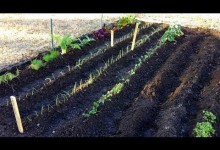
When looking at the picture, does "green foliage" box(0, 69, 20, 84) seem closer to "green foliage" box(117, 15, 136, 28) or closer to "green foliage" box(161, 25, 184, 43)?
"green foliage" box(161, 25, 184, 43)

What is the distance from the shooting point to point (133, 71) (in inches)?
346

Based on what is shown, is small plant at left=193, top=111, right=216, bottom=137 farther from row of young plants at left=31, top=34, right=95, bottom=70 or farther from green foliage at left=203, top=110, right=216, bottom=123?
row of young plants at left=31, top=34, right=95, bottom=70

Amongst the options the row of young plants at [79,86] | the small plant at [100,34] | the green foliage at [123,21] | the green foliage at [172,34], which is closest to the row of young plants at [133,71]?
the green foliage at [172,34]

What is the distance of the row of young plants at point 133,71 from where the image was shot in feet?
23.3

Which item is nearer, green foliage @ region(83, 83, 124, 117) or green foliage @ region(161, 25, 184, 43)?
green foliage @ region(83, 83, 124, 117)

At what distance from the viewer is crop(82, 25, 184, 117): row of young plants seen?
712 cm

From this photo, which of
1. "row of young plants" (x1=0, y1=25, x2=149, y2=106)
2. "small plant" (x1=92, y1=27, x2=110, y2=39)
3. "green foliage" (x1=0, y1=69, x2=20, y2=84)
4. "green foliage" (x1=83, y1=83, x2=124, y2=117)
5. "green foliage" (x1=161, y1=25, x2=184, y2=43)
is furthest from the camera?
"small plant" (x1=92, y1=27, x2=110, y2=39)

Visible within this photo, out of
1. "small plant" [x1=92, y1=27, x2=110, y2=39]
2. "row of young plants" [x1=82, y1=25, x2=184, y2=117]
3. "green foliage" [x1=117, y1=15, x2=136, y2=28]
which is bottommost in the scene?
"row of young plants" [x1=82, y1=25, x2=184, y2=117]

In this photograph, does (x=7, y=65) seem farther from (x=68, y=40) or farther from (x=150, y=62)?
(x=150, y=62)

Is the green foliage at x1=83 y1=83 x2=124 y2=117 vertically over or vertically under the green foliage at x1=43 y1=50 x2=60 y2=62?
under

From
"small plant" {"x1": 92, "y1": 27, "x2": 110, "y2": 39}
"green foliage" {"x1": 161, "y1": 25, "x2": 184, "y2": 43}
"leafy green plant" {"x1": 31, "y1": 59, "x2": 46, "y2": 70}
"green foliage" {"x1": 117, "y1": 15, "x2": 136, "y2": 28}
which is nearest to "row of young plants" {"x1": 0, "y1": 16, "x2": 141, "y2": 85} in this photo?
"leafy green plant" {"x1": 31, "y1": 59, "x2": 46, "y2": 70}

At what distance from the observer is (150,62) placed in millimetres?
9328

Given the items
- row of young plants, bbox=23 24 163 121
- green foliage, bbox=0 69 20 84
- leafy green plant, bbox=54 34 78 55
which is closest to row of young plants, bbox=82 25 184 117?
row of young plants, bbox=23 24 163 121

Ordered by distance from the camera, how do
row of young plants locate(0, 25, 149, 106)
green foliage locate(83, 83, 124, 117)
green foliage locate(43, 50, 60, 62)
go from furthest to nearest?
green foliage locate(43, 50, 60, 62) → row of young plants locate(0, 25, 149, 106) → green foliage locate(83, 83, 124, 117)
